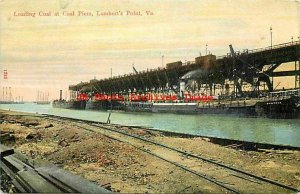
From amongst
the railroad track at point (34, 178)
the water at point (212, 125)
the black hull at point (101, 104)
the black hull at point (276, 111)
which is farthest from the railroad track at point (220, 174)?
the black hull at point (276, 111)

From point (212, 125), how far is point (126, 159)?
5.36 m

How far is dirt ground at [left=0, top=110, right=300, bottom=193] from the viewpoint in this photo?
10.8 ft

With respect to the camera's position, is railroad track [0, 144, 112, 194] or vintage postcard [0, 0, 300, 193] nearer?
railroad track [0, 144, 112, 194]

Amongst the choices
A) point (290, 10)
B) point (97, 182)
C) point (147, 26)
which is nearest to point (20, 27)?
point (147, 26)

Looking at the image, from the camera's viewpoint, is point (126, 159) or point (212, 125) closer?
point (126, 159)

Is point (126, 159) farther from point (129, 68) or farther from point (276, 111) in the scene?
point (276, 111)

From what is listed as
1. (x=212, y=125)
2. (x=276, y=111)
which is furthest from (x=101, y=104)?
(x=276, y=111)

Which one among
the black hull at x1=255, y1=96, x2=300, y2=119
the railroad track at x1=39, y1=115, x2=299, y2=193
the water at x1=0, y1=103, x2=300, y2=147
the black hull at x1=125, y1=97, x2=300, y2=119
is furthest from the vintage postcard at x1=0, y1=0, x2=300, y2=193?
the black hull at x1=255, y1=96, x2=300, y2=119

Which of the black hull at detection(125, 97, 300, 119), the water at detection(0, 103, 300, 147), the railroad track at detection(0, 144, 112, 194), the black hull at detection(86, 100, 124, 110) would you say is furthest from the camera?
the black hull at detection(125, 97, 300, 119)

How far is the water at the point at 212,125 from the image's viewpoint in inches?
206

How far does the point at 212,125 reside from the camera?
861 cm

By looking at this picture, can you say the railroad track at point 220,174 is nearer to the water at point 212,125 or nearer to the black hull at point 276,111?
the water at point 212,125

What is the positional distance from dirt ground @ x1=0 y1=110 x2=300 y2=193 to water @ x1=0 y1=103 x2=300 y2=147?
432mm

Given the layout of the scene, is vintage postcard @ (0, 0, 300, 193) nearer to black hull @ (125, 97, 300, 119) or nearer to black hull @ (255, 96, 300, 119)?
black hull @ (125, 97, 300, 119)
